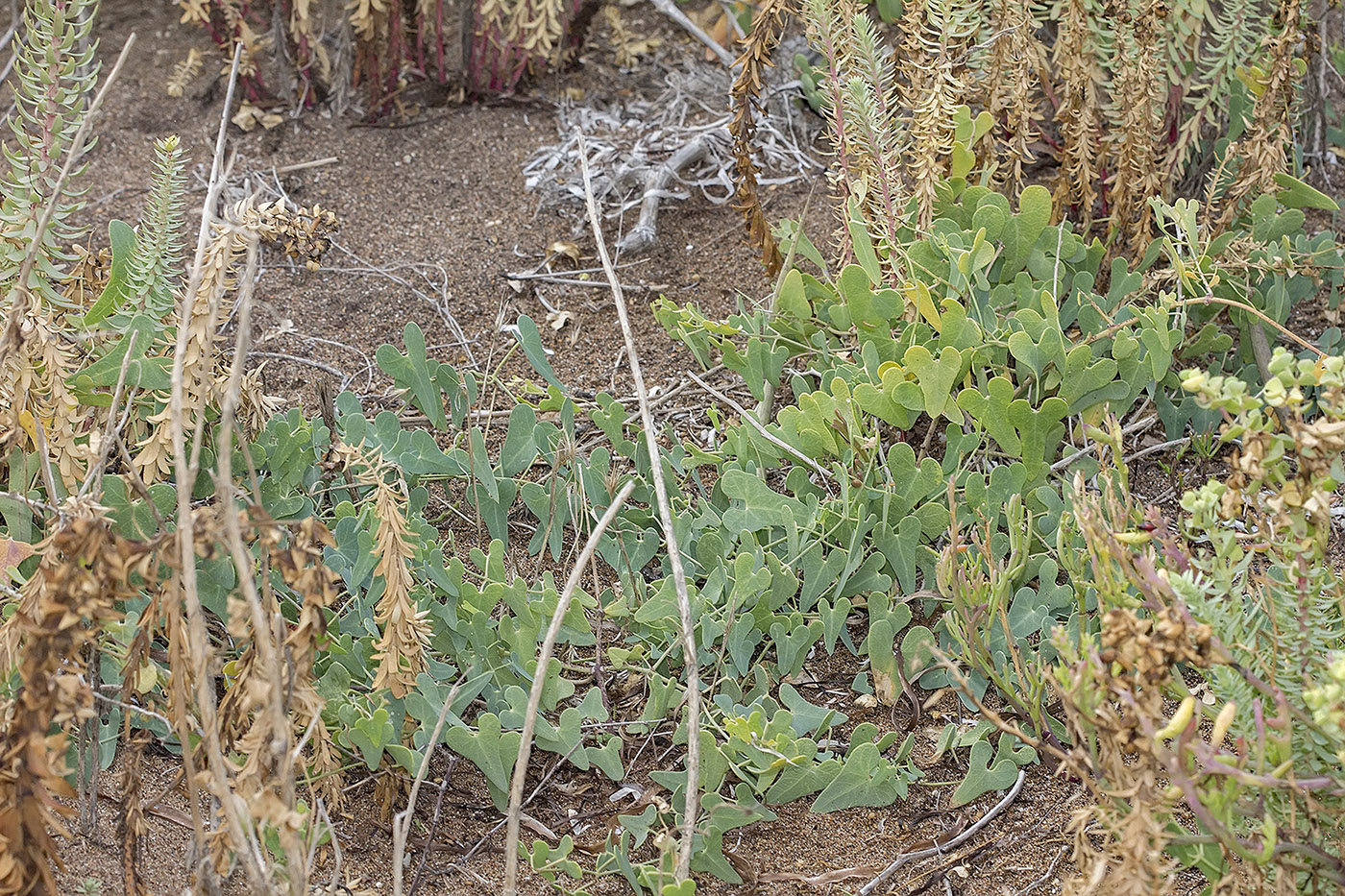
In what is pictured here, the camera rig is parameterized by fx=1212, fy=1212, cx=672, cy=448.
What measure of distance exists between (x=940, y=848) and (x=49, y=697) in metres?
1.09

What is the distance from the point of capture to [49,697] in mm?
1125

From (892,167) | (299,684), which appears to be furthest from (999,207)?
(299,684)

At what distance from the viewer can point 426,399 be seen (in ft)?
7.16

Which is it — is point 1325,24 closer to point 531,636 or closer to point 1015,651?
point 1015,651

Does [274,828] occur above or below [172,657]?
below

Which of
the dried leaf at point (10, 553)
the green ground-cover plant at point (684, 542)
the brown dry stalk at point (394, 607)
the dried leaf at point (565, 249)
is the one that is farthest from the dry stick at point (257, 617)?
the dried leaf at point (565, 249)

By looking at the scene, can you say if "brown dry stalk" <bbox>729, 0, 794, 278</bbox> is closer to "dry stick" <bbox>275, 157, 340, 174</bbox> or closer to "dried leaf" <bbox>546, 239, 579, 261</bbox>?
"dried leaf" <bbox>546, 239, 579, 261</bbox>

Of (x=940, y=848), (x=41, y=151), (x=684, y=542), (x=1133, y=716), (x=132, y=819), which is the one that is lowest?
(x=940, y=848)

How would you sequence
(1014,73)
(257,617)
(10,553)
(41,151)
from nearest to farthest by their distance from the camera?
(257,617)
(10,553)
(41,151)
(1014,73)

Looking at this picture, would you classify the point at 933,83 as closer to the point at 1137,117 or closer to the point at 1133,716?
the point at 1137,117

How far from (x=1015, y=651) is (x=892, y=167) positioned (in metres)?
1.04

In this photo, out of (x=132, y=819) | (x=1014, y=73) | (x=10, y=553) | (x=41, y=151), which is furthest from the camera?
(x=1014, y=73)

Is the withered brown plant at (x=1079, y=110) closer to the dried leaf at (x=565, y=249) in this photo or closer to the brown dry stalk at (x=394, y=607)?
the dried leaf at (x=565, y=249)

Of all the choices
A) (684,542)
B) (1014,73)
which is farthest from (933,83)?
(684,542)
